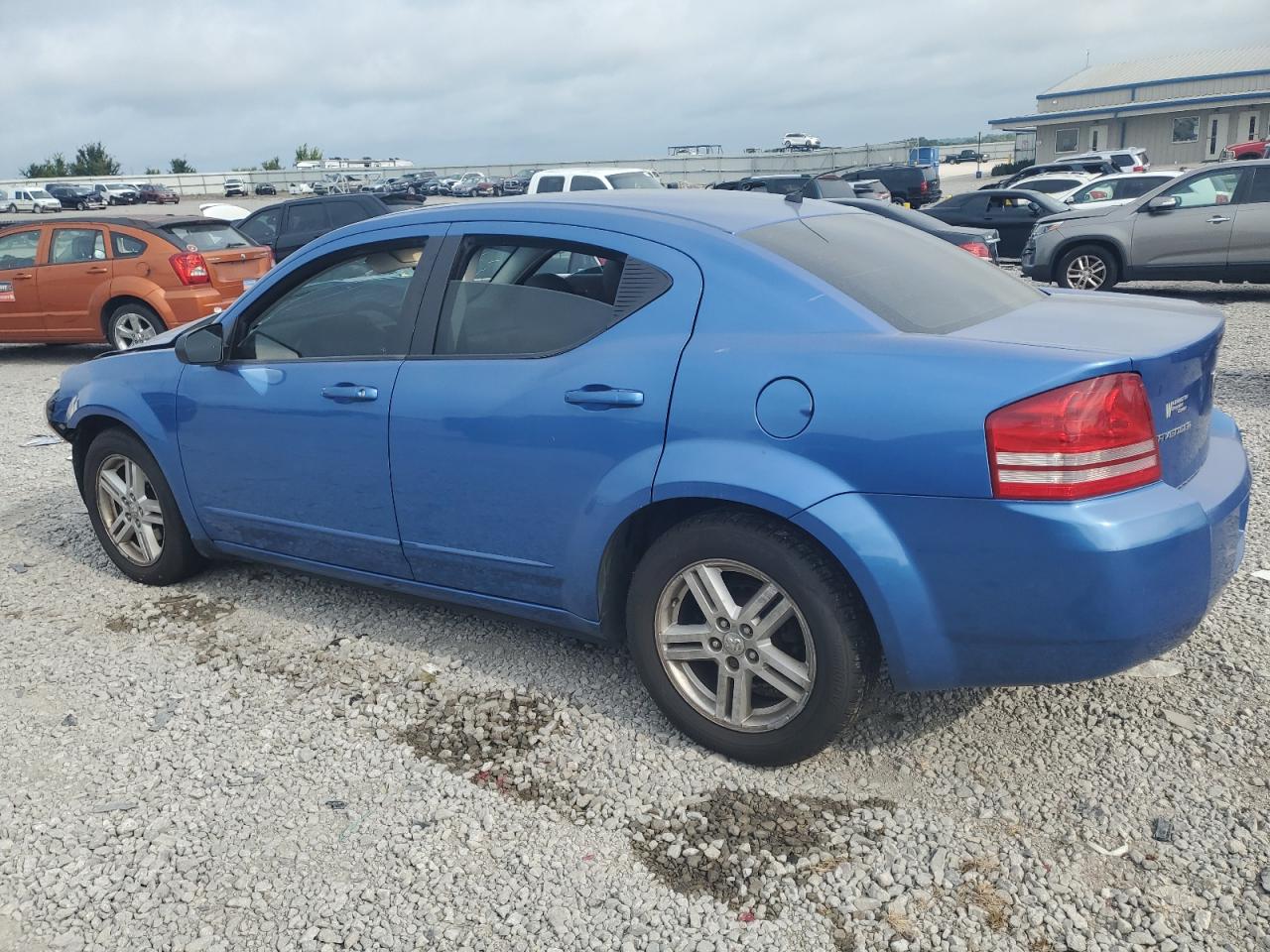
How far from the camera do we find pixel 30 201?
59031 mm

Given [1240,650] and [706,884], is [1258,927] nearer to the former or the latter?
[706,884]

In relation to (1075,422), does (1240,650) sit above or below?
below

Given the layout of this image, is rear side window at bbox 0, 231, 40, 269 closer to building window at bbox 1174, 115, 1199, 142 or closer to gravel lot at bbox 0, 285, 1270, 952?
gravel lot at bbox 0, 285, 1270, 952

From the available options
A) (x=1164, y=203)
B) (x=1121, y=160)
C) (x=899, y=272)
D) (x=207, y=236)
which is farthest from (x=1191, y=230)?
(x=1121, y=160)

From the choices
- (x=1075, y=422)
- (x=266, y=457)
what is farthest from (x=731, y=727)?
(x=266, y=457)

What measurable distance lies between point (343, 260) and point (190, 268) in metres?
7.93

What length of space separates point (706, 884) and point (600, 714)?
0.96 metres

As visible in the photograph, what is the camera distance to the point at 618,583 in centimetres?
344

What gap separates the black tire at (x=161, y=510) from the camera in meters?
4.71

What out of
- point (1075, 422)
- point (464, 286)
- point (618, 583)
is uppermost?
point (464, 286)

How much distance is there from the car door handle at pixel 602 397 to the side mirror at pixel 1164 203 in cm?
1184

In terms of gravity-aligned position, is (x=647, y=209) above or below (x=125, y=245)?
above

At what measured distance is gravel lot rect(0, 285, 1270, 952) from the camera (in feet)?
8.64

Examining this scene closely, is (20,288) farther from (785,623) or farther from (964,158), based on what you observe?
(964,158)
